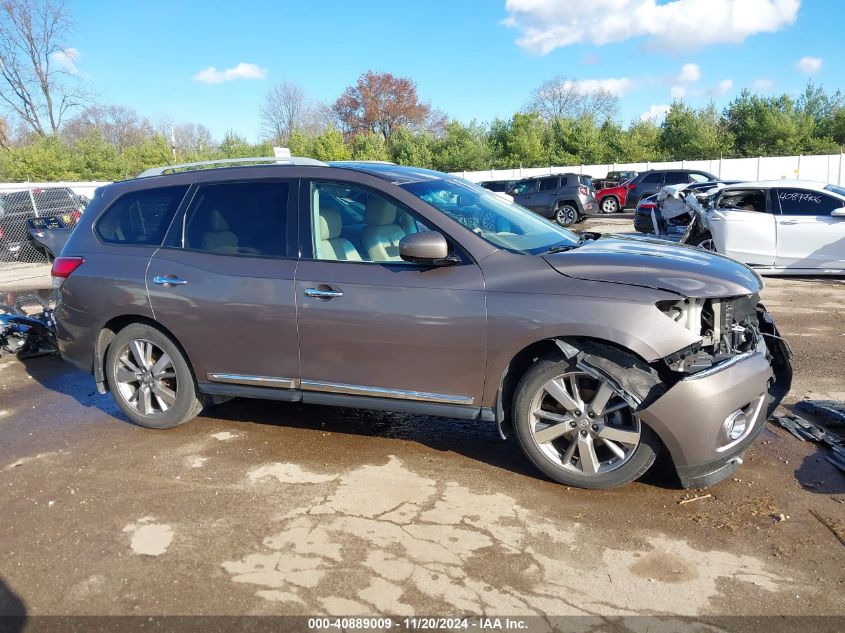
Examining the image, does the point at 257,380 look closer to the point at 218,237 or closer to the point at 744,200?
the point at 218,237

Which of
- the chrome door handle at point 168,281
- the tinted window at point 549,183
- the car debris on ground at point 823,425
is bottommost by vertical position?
the car debris on ground at point 823,425

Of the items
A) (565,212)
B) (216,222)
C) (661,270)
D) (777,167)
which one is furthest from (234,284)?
(777,167)

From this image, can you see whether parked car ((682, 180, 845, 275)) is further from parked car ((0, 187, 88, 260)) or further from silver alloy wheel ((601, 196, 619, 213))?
silver alloy wheel ((601, 196, 619, 213))

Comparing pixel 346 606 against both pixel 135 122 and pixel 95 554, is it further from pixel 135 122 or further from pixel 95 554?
pixel 135 122

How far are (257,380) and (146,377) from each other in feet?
3.41

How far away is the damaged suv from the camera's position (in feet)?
11.5

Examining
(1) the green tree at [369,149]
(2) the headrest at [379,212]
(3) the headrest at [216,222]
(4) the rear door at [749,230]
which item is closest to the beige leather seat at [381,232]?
(2) the headrest at [379,212]

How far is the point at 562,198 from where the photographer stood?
22.2 m

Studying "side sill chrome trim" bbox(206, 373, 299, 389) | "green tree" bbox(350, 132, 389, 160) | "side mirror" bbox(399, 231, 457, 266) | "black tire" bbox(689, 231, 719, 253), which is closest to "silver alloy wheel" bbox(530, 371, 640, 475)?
"side mirror" bbox(399, 231, 457, 266)

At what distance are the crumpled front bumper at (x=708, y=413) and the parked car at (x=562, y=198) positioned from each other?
19034 mm

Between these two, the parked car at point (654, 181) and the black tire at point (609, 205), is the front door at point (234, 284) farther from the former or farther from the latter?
the black tire at point (609, 205)

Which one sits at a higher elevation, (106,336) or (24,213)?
(24,213)

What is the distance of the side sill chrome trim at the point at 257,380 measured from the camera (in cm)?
433

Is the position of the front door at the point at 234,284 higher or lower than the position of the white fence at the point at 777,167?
lower
